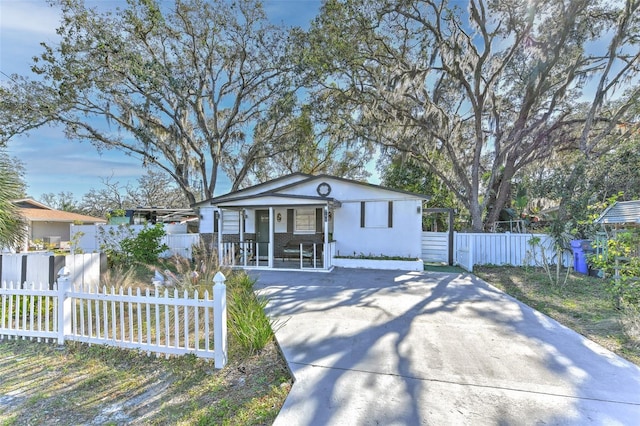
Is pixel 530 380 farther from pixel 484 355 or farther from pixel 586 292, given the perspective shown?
pixel 586 292

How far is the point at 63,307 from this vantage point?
395 centimetres

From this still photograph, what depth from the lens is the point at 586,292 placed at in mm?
6523

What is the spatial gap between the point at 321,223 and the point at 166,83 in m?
10.8

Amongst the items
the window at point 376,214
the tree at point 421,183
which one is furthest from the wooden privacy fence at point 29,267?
the tree at point 421,183

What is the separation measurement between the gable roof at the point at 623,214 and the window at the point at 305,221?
8.71 metres

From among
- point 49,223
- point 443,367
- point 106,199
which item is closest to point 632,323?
point 443,367

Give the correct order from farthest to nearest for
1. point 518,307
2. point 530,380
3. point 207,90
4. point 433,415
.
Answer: point 207,90 < point 518,307 < point 530,380 < point 433,415

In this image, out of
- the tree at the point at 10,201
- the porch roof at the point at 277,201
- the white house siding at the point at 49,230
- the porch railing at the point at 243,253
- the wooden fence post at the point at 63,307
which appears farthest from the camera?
the white house siding at the point at 49,230

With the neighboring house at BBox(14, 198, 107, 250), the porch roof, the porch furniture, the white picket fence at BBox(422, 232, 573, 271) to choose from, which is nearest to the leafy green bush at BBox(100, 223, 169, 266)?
the porch roof

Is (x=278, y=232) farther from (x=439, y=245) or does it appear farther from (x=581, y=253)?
(x=581, y=253)

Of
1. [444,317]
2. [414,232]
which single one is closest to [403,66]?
[414,232]

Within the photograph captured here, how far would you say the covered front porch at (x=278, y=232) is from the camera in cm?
1058

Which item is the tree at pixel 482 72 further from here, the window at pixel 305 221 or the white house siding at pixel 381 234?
the window at pixel 305 221

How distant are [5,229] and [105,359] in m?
3.10
